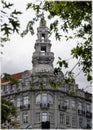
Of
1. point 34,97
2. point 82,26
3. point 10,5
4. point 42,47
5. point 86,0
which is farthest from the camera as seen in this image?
point 42,47

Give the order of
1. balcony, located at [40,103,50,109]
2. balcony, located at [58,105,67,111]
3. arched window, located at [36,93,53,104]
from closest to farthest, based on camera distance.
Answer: balcony, located at [40,103,50,109], arched window, located at [36,93,53,104], balcony, located at [58,105,67,111]

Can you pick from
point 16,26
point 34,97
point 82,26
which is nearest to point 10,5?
point 16,26

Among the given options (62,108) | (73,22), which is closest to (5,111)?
(73,22)

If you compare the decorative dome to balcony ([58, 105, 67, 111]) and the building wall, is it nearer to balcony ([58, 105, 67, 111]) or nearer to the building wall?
the building wall

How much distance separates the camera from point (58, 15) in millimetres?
9797

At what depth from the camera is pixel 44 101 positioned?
2657 inches

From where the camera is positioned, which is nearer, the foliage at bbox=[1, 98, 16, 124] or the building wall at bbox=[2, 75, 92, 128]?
the foliage at bbox=[1, 98, 16, 124]

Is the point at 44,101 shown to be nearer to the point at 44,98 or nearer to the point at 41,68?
the point at 44,98

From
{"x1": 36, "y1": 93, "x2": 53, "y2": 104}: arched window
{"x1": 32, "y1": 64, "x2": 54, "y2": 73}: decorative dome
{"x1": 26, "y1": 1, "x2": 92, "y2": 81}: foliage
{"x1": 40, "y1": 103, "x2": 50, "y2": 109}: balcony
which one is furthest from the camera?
{"x1": 32, "y1": 64, "x2": 54, "y2": 73}: decorative dome

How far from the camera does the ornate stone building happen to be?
6675 cm

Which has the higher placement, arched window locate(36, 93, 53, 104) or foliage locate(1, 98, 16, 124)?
arched window locate(36, 93, 53, 104)

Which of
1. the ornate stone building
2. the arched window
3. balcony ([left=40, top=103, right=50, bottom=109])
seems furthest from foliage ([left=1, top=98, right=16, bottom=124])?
the arched window

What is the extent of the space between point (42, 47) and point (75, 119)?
46.3ft

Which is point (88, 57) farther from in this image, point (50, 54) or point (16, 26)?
point (50, 54)
